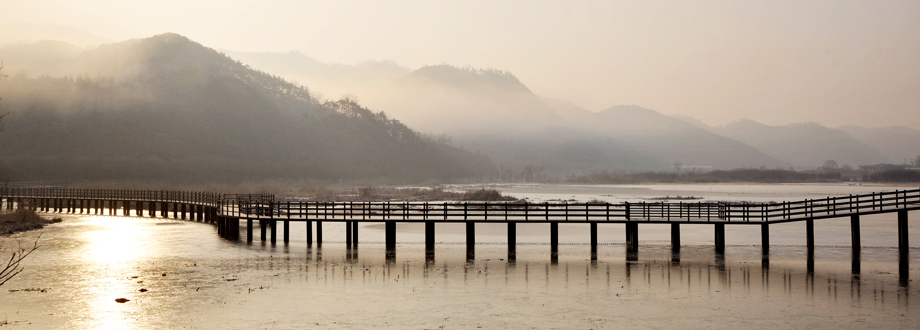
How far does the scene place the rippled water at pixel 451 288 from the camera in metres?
24.7

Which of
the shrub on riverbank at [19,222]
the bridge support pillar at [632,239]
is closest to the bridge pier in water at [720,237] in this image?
the bridge support pillar at [632,239]

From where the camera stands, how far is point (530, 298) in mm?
28859

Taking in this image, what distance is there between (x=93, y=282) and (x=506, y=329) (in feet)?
60.8

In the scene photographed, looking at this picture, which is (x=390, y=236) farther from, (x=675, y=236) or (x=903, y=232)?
(x=903, y=232)

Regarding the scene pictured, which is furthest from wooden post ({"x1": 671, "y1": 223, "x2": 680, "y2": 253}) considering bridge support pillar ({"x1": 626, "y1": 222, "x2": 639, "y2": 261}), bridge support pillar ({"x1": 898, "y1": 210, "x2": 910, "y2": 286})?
bridge support pillar ({"x1": 898, "y1": 210, "x2": 910, "y2": 286})

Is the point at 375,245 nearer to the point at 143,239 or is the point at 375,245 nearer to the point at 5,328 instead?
the point at 143,239

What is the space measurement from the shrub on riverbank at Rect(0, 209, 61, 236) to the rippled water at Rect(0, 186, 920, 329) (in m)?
10.8

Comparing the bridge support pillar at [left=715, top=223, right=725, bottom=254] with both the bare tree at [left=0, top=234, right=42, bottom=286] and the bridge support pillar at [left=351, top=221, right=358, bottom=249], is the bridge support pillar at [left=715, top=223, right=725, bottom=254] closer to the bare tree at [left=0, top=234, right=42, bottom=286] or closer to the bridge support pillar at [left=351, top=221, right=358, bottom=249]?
the bridge support pillar at [left=351, top=221, right=358, bottom=249]

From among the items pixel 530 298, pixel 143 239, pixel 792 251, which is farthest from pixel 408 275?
pixel 143 239

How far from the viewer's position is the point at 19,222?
65562 millimetres

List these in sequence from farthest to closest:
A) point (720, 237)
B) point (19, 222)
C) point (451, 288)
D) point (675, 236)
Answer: point (19, 222) → point (720, 237) → point (675, 236) → point (451, 288)

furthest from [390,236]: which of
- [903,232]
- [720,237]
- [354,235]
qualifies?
[903,232]

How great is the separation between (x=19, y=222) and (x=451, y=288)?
49.4 metres

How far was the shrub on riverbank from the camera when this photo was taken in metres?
60.9
